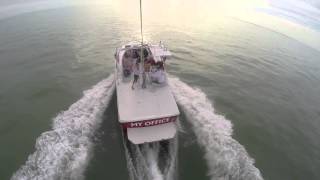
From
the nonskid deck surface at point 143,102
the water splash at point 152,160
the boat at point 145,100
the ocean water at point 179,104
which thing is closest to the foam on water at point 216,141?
the ocean water at point 179,104

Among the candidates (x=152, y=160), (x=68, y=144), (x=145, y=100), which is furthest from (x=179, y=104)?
(x=68, y=144)

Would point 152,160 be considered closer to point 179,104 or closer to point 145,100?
point 145,100

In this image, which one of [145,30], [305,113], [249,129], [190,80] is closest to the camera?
[249,129]

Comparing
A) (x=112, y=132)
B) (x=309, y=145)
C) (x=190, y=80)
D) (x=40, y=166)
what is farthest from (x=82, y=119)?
(x=309, y=145)

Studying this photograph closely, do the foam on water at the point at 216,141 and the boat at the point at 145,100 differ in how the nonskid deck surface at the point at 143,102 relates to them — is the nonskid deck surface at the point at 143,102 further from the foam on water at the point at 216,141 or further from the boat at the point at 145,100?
the foam on water at the point at 216,141

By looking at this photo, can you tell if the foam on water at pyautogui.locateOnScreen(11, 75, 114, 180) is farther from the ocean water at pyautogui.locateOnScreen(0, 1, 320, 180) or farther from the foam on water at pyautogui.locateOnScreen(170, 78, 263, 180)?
the foam on water at pyautogui.locateOnScreen(170, 78, 263, 180)

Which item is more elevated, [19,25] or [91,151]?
[19,25]

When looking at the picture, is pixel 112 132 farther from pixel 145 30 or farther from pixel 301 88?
pixel 145 30

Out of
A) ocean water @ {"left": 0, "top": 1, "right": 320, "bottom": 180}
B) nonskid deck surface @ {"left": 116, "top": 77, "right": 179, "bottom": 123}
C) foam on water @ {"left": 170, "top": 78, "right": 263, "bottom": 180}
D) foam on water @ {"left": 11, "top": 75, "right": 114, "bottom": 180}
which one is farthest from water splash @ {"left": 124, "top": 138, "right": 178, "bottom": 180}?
foam on water @ {"left": 11, "top": 75, "right": 114, "bottom": 180}
